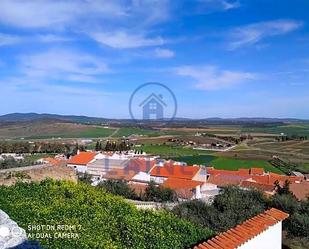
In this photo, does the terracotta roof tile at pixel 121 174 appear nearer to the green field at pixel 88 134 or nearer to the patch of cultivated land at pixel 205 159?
the patch of cultivated land at pixel 205 159

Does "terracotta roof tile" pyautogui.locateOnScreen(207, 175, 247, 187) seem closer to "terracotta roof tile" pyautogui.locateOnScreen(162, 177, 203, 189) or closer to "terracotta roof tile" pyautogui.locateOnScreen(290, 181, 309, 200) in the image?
"terracotta roof tile" pyautogui.locateOnScreen(162, 177, 203, 189)

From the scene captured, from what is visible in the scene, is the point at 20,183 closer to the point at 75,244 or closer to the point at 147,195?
the point at 75,244

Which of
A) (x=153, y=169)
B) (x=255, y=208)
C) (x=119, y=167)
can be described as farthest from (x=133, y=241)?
(x=119, y=167)

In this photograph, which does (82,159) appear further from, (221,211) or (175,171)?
(221,211)

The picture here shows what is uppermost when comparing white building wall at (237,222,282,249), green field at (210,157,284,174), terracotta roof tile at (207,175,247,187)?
white building wall at (237,222,282,249)

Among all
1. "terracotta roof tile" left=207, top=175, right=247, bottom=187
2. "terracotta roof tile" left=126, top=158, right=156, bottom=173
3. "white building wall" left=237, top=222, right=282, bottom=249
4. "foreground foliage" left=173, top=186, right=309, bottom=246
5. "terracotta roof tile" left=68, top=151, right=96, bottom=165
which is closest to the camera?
"white building wall" left=237, top=222, right=282, bottom=249

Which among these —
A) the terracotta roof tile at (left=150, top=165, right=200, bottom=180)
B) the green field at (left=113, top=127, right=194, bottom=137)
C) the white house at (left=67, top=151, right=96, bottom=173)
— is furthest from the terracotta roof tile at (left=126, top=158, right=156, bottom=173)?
the green field at (left=113, top=127, right=194, bottom=137)
